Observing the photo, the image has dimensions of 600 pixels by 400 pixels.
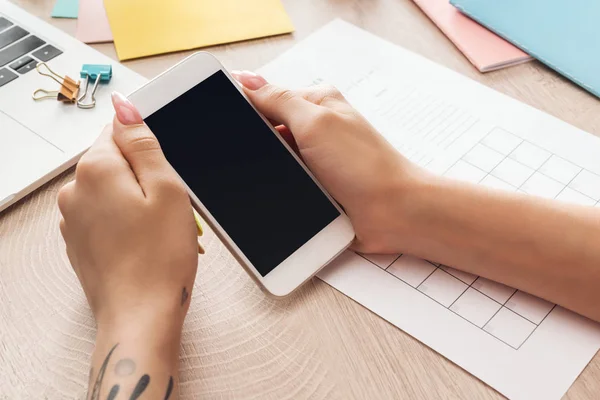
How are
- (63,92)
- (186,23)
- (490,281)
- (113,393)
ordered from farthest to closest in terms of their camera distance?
(186,23) < (63,92) < (490,281) < (113,393)

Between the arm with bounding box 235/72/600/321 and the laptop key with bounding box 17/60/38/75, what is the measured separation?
0.31 m

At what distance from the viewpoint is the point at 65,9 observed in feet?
2.78

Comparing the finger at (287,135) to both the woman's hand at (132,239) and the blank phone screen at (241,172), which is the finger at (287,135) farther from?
the woman's hand at (132,239)

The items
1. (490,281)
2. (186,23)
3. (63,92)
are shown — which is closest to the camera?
(490,281)

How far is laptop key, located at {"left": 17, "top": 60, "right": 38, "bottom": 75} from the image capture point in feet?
2.44

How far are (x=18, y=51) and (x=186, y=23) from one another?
22cm

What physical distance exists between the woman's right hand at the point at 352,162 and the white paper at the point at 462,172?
0.03 meters

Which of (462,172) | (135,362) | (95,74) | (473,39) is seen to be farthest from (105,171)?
(473,39)

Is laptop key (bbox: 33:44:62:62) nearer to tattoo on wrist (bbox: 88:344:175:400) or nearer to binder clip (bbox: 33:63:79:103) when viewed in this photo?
binder clip (bbox: 33:63:79:103)

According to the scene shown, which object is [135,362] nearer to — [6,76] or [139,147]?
[139,147]

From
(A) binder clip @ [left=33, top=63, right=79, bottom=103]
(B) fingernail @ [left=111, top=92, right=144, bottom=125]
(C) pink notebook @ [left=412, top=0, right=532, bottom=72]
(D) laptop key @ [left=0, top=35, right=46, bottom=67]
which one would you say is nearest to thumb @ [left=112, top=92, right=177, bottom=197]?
(B) fingernail @ [left=111, top=92, right=144, bottom=125]

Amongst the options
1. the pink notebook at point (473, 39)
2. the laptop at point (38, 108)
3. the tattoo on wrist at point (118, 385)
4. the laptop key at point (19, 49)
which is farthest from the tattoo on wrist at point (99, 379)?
the pink notebook at point (473, 39)

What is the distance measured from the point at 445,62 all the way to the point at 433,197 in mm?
282

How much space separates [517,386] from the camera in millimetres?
487
